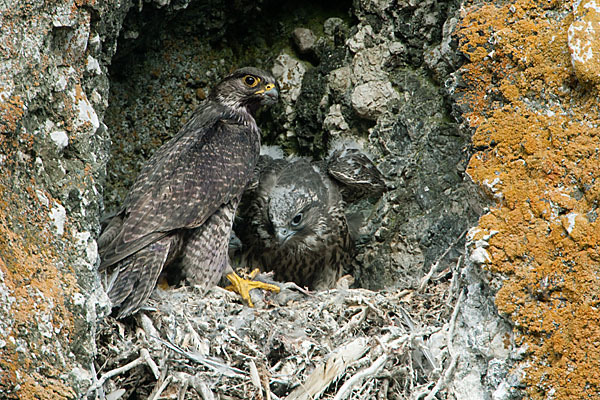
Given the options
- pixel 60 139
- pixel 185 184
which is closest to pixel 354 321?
pixel 185 184

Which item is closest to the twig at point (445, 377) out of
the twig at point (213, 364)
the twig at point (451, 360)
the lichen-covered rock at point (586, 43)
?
the twig at point (451, 360)

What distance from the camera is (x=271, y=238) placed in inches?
191

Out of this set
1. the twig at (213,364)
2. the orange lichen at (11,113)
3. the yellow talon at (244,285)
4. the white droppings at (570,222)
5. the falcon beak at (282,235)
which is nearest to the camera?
the orange lichen at (11,113)

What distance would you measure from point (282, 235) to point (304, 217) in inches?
9.5

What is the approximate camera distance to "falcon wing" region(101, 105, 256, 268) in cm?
392

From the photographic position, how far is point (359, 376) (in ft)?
10.2

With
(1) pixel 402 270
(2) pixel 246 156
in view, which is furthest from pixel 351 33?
(1) pixel 402 270

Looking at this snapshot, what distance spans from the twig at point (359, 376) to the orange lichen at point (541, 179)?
57 cm

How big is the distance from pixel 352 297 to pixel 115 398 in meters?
1.31

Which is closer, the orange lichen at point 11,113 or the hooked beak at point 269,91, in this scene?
the orange lichen at point 11,113

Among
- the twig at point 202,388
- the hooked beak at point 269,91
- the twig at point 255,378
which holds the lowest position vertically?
the twig at point 255,378

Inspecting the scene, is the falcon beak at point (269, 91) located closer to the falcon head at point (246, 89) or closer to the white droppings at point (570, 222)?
the falcon head at point (246, 89)

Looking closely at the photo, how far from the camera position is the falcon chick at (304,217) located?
15.7 ft

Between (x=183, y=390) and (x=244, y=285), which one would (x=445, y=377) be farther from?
(x=244, y=285)
